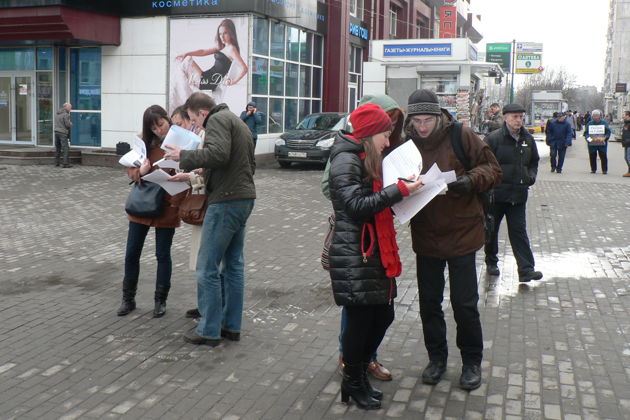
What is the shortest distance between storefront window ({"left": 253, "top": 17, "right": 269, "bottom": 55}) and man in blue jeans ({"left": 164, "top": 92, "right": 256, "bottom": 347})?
1550 centimetres

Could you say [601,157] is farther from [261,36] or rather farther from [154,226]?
[154,226]

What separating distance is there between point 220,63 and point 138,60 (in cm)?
252

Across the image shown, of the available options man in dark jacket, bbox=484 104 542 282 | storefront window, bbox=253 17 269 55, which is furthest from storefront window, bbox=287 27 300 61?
man in dark jacket, bbox=484 104 542 282

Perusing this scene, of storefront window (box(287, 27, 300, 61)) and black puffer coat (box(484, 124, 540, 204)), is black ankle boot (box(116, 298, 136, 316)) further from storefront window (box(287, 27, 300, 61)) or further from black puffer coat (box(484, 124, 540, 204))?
storefront window (box(287, 27, 300, 61))

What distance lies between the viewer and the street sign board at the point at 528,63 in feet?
145

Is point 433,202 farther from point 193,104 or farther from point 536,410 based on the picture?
point 193,104

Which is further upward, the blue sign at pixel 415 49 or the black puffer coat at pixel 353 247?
the blue sign at pixel 415 49

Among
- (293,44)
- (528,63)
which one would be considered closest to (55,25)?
(293,44)

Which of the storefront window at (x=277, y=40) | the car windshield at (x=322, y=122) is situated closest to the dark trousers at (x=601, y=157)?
the car windshield at (x=322, y=122)

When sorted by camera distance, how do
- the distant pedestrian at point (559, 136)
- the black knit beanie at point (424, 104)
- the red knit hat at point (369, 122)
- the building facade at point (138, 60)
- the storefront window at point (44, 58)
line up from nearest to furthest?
the red knit hat at point (369, 122) → the black knit beanie at point (424, 104) → the distant pedestrian at point (559, 136) → the building facade at point (138, 60) → the storefront window at point (44, 58)

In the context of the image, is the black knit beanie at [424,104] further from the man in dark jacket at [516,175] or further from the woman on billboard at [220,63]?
the woman on billboard at [220,63]

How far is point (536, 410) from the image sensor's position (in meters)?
4.03

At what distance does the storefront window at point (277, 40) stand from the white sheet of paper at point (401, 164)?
18.0 metres

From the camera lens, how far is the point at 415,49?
22328mm
